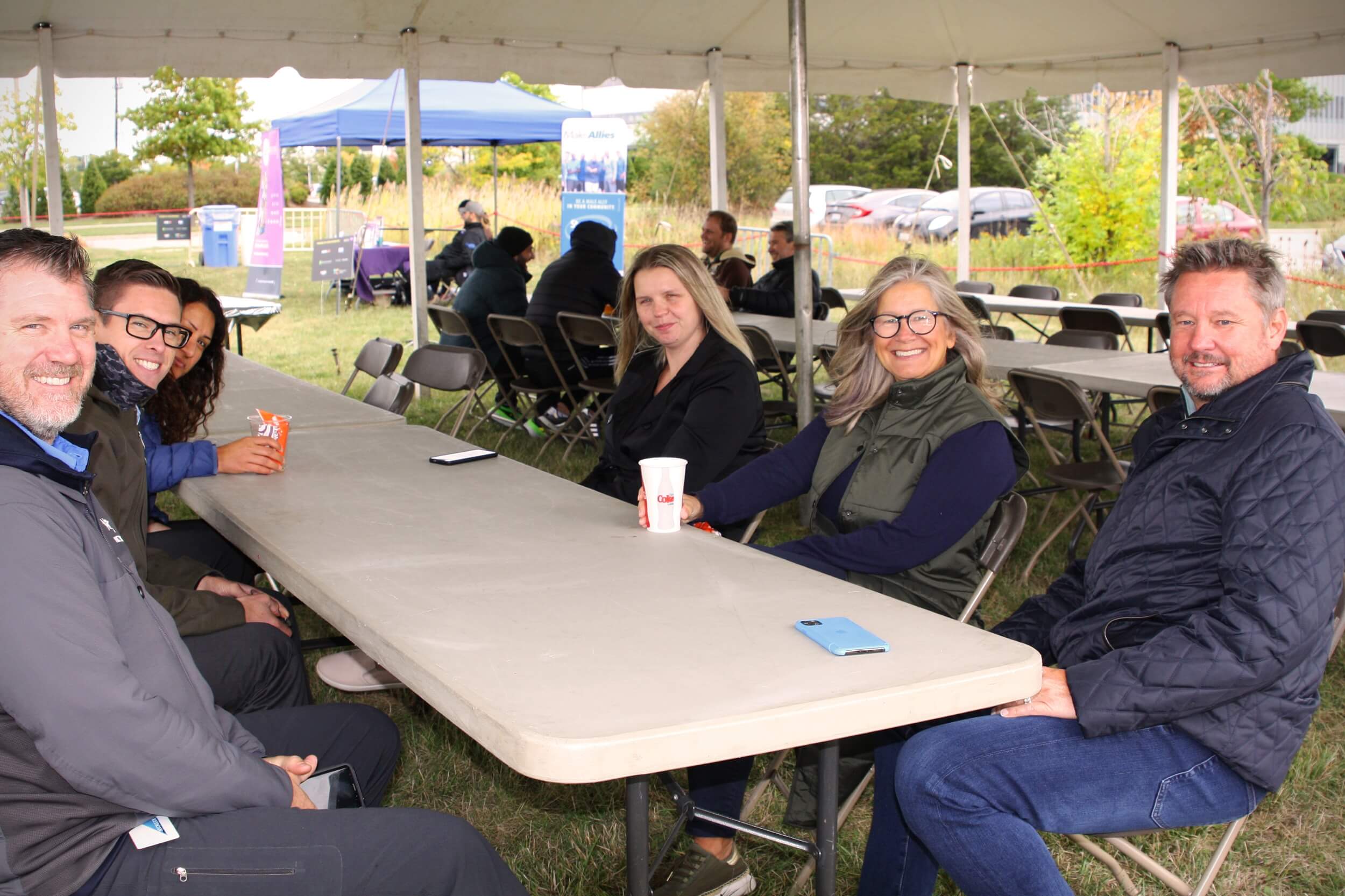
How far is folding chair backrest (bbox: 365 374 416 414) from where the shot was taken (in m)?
4.12

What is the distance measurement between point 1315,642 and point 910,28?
286 inches

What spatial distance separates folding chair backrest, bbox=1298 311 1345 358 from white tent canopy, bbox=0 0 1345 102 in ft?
7.97

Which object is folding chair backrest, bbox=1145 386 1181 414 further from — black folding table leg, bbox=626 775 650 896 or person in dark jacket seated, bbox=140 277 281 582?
person in dark jacket seated, bbox=140 277 281 582

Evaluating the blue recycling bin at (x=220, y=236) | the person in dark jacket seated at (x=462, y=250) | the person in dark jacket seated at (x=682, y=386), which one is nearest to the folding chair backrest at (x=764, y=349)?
the person in dark jacket seated at (x=682, y=386)

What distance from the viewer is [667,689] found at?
1.42 metres

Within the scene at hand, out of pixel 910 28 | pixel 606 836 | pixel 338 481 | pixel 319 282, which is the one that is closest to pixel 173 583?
pixel 338 481

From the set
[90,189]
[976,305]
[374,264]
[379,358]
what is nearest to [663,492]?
[379,358]

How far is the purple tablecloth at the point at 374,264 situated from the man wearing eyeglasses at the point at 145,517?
1145cm

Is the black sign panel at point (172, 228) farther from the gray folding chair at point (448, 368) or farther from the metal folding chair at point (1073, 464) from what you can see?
the metal folding chair at point (1073, 464)

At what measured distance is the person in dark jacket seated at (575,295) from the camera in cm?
639

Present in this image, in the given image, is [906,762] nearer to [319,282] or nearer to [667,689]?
[667,689]

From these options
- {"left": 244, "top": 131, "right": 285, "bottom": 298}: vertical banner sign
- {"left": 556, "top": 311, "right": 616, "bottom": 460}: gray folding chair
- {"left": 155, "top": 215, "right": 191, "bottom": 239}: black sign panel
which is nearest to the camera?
{"left": 556, "top": 311, "right": 616, "bottom": 460}: gray folding chair

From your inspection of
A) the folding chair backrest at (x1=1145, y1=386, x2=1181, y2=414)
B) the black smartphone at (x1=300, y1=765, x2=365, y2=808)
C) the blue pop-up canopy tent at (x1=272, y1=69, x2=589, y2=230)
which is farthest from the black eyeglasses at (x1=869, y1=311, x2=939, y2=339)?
the blue pop-up canopy tent at (x1=272, y1=69, x2=589, y2=230)

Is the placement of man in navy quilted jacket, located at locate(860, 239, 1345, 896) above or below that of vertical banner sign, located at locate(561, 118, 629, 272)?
below
